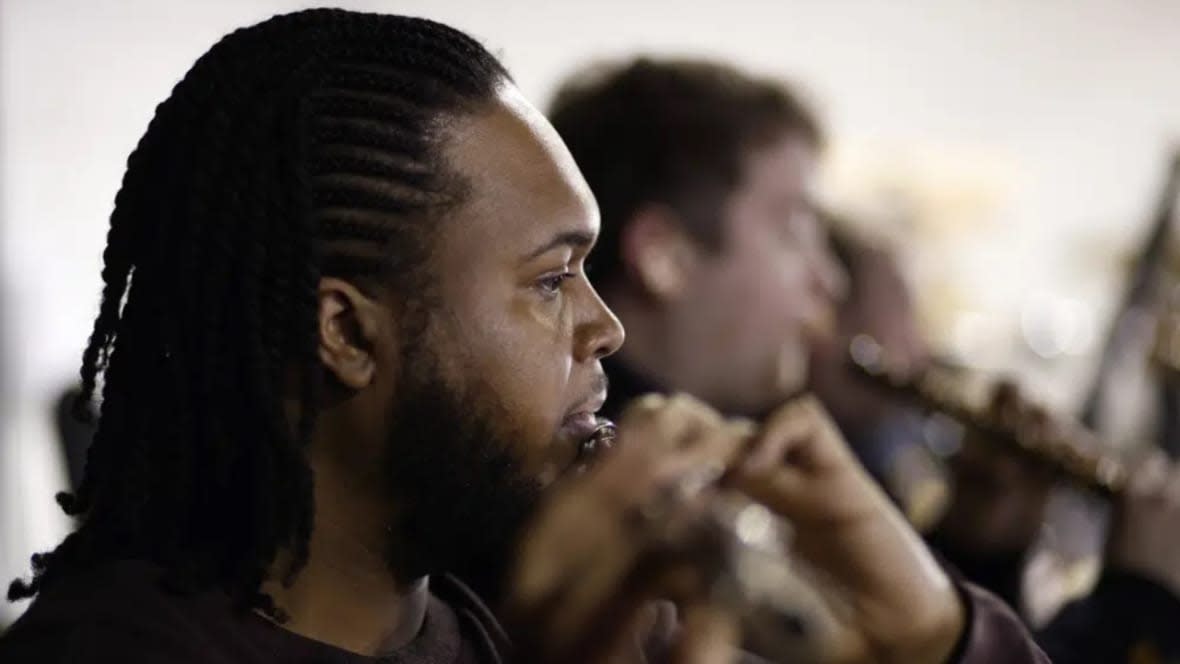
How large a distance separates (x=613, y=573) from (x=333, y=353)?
0.27 metres

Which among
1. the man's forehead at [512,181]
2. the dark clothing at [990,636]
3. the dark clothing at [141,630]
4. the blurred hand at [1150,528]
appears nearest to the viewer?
the dark clothing at [141,630]

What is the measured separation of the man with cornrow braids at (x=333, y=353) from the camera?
0.80 metres

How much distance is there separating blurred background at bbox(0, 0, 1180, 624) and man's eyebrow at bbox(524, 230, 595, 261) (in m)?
2.27

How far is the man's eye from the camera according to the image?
0.84 meters

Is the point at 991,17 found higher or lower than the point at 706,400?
lower

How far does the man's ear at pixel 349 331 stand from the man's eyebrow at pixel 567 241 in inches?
3.7

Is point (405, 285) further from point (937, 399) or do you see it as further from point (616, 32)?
point (616, 32)

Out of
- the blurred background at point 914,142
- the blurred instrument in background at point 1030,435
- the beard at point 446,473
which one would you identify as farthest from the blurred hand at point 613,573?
the blurred background at point 914,142

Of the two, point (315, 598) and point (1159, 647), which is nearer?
point (315, 598)

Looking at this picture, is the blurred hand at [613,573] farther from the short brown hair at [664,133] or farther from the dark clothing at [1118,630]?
the short brown hair at [664,133]

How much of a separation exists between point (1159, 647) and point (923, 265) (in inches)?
113

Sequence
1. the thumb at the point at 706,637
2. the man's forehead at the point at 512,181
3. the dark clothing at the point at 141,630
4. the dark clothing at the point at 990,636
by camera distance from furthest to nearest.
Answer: the dark clothing at the point at 990,636 → the man's forehead at the point at 512,181 → the dark clothing at the point at 141,630 → the thumb at the point at 706,637

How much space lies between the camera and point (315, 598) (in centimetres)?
83

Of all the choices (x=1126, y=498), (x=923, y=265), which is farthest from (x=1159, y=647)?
(x=923, y=265)
